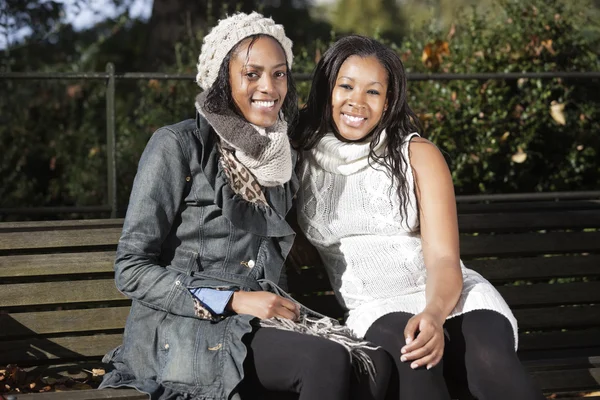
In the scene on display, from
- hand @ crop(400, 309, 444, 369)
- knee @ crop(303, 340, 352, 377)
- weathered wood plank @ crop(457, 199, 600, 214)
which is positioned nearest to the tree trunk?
weathered wood plank @ crop(457, 199, 600, 214)

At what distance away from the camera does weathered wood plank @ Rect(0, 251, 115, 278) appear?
3945mm

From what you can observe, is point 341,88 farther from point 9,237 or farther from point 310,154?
point 9,237

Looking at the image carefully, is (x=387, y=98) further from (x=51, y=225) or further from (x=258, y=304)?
(x=51, y=225)

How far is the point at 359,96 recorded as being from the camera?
3.82 meters

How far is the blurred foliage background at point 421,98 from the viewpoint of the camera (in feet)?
20.9

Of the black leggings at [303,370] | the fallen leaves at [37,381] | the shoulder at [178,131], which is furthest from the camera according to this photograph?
the fallen leaves at [37,381]

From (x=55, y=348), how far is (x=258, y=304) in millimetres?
1062

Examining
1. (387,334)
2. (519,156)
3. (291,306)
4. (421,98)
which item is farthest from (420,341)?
(421,98)

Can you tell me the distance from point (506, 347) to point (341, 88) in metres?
1.15

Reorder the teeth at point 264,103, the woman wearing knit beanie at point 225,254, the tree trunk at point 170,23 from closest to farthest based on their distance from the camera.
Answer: the woman wearing knit beanie at point 225,254 < the teeth at point 264,103 < the tree trunk at point 170,23

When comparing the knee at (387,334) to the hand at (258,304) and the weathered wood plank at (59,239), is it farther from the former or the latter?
the weathered wood plank at (59,239)

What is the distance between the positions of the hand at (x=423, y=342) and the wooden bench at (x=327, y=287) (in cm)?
66

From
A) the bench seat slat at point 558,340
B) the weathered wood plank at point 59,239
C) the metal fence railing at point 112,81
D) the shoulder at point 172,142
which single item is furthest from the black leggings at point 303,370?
the metal fence railing at point 112,81

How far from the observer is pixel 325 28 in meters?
11.9
